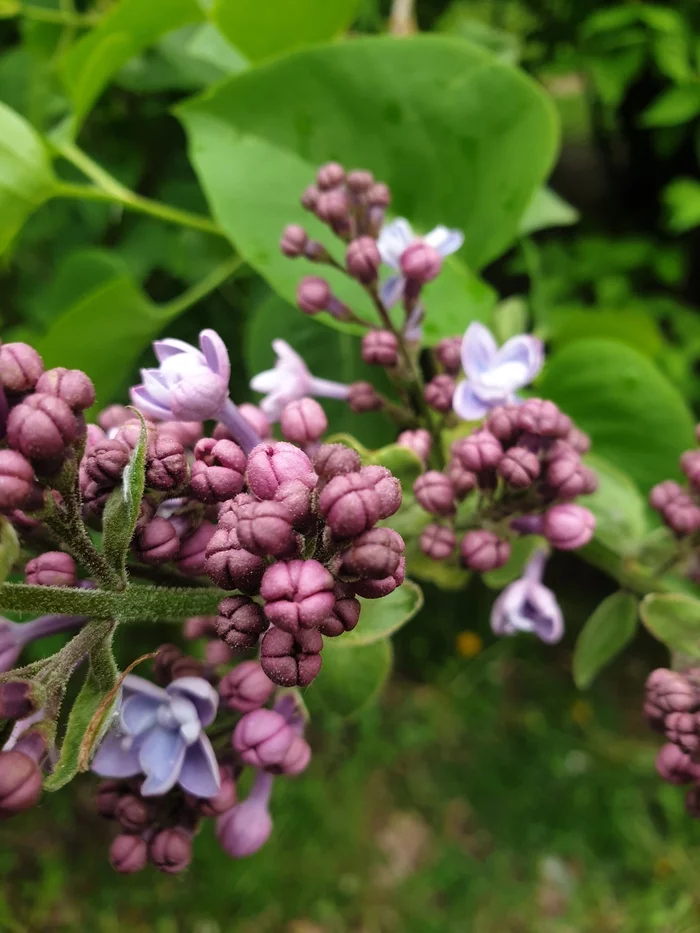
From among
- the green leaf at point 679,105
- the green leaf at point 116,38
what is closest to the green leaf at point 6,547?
→ the green leaf at point 116,38

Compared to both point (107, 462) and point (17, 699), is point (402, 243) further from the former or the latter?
point (17, 699)

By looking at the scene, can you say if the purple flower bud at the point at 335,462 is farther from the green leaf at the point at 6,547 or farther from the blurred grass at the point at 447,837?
the blurred grass at the point at 447,837

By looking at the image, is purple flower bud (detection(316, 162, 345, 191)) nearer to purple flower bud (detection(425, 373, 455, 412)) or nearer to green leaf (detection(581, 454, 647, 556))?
purple flower bud (detection(425, 373, 455, 412))

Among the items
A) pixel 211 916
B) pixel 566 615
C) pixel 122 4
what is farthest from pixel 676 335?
pixel 211 916

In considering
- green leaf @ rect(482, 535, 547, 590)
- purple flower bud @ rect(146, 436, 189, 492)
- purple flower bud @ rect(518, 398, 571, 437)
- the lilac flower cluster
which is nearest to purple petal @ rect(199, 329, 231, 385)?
purple flower bud @ rect(146, 436, 189, 492)

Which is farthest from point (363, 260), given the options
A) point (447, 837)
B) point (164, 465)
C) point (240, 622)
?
point (447, 837)

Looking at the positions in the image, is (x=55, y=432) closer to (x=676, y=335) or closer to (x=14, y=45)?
(x=676, y=335)
